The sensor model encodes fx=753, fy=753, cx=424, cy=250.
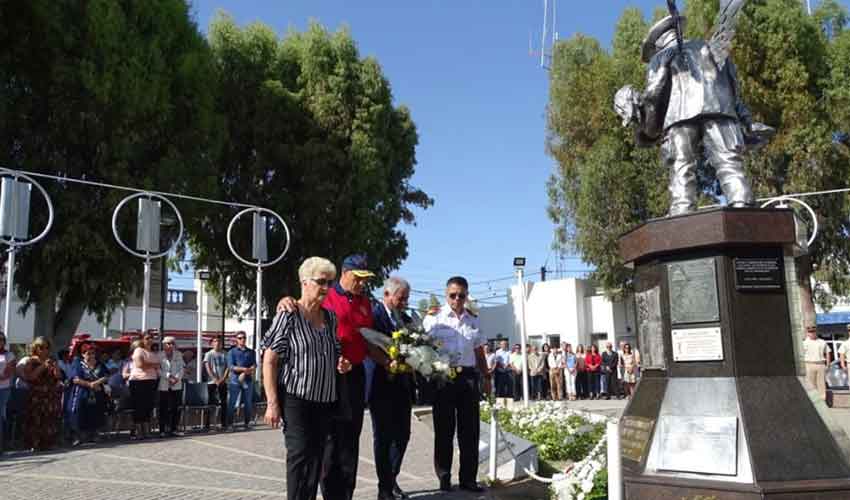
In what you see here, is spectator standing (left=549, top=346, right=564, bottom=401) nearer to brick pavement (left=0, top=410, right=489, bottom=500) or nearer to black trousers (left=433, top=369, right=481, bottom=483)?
brick pavement (left=0, top=410, right=489, bottom=500)

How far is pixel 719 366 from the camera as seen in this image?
5.80 metres

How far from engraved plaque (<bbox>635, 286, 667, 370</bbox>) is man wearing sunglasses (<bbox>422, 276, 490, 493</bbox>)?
1.49 meters

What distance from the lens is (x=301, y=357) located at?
5.00 m

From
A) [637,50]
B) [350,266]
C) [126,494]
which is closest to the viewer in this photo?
[350,266]

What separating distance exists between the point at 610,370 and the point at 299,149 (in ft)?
41.7

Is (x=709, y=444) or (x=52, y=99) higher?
(x=52, y=99)

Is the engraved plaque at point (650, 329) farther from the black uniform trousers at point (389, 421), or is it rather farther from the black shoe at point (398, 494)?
the black shoe at point (398, 494)

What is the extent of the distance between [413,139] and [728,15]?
2243 centimetres

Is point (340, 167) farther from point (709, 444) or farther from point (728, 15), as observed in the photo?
point (709, 444)

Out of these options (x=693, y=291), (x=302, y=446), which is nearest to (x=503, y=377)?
(x=693, y=291)

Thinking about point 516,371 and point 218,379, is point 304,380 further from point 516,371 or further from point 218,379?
point 516,371

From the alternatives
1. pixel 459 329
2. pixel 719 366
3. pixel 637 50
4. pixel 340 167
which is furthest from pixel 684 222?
pixel 637 50

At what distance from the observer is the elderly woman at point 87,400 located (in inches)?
473

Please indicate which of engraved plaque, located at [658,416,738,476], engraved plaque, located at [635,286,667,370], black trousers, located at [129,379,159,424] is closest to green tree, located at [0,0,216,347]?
black trousers, located at [129,379,159,424]
